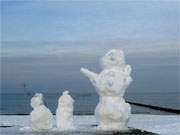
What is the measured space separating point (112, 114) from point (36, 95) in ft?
7.81

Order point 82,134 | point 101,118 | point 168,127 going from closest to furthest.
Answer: point 82,134, point 101,118, point 168,127

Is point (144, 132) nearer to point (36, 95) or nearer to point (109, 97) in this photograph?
point (109, 97)

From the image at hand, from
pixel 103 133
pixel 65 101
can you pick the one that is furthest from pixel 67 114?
pixel 103 133

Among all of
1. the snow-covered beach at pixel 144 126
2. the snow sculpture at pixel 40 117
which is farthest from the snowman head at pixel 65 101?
the snow-covered beach at pixel 144 126

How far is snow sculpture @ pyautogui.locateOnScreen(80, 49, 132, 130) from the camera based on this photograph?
1823cm

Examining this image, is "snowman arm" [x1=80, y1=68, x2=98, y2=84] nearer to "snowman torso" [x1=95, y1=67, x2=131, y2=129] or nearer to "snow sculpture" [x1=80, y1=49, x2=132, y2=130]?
"snow sculpture" [x1=80, y1=49, x2=132, y2=130]

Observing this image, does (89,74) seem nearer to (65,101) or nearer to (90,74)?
(90,74)

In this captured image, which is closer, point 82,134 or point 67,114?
point 82,134

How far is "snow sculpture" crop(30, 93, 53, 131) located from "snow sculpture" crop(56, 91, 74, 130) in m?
0.29

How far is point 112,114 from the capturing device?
59.5ft

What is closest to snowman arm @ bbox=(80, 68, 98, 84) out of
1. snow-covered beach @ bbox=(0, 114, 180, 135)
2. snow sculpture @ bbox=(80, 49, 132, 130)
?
snow sculpture @ bbox=(80, 49, 132, 130)

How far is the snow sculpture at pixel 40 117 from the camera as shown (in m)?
18.5

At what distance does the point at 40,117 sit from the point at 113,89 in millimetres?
2281

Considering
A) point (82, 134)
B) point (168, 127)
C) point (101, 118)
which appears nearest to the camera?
point (82, 134)
